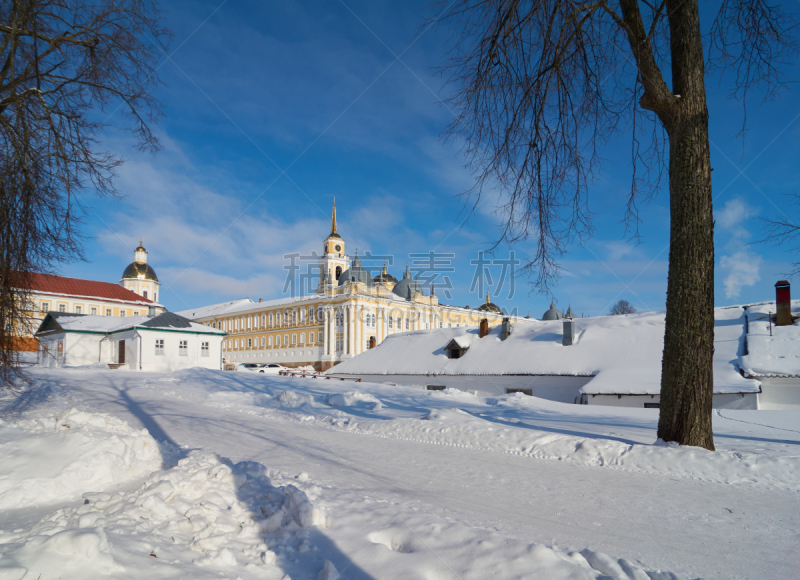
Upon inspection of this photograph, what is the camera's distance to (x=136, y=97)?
8.02 meters

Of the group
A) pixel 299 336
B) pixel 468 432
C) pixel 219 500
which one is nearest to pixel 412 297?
pixel 299 336

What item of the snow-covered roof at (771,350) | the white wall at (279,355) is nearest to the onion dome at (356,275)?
the white wall at (279,355)

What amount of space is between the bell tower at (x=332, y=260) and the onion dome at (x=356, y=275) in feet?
8.85

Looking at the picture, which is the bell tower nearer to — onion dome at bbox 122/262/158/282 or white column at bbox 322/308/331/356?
white column at bbox 322/308/331/356

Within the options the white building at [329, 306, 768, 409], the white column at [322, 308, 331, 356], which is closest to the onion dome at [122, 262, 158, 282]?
the white column at [322, 308, 331, 356]

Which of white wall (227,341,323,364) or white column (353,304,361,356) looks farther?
white wall (227,341,323,364)

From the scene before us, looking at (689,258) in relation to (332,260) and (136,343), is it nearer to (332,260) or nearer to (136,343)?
(136,343)

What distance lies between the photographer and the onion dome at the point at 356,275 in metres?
81.9

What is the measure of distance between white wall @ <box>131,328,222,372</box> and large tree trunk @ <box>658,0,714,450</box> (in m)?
43.4

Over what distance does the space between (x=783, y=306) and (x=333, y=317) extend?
205 ft

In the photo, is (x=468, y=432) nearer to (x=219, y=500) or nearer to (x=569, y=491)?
(x=569, y=491)

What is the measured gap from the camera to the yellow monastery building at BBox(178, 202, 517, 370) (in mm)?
77688

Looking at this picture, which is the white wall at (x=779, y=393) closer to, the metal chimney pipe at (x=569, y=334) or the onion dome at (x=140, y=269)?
the metal chimney pipe at (x=569, y=334)

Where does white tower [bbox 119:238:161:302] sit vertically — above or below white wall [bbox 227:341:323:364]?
above
